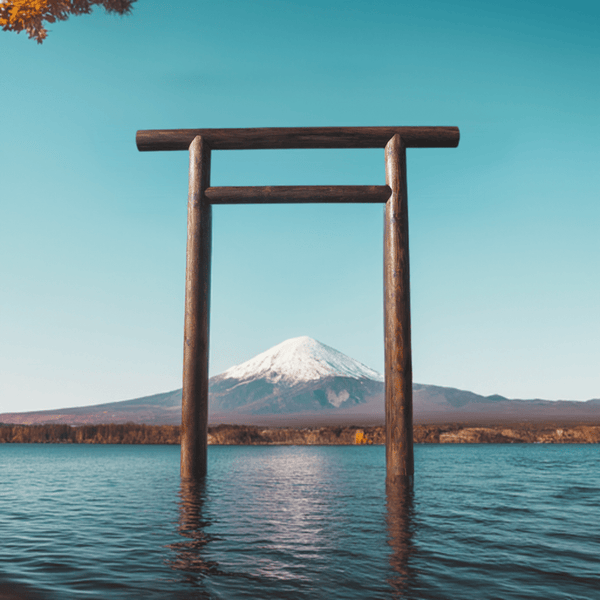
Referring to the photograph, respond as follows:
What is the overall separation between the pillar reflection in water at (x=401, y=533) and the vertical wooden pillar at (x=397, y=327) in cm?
33

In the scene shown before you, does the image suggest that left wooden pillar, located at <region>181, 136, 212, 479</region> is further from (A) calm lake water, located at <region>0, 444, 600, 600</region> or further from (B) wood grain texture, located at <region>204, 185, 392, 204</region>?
(A) calm lake water, located at <region>0, 444, 600, 600</region>

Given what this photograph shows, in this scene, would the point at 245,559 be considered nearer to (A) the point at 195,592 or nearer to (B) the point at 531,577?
(A) the point at 195,592

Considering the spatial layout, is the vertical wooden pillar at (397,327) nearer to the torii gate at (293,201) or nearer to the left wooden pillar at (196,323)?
the torii gate at (293,201)

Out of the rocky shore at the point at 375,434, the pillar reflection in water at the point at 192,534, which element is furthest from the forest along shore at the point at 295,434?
the pillar reflection in water at the point at 192,534

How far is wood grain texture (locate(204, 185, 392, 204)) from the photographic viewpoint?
10867 mm

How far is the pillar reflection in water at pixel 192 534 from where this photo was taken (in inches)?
217

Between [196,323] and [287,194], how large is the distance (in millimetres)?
3258

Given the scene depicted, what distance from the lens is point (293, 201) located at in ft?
35.8

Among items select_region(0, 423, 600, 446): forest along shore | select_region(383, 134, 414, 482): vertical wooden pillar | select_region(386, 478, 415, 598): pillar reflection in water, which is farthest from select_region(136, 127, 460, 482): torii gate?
select_region(0, 423, 600, 446): forest along shore

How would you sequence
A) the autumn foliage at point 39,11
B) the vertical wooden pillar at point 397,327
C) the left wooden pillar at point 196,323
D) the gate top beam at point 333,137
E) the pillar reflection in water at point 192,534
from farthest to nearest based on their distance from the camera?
the gate top beam at point 333,137 < the left wooden pillar at point 196,323 < the vertical wooden pillar at point 397,327 < the autumn foliage at point 39,11 < the pillar reflection in water at point 192,534

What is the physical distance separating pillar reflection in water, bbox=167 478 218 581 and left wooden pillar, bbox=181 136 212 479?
0.50 m

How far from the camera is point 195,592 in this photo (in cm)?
454

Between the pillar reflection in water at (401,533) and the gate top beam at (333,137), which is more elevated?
the gate top beam at (333,137)

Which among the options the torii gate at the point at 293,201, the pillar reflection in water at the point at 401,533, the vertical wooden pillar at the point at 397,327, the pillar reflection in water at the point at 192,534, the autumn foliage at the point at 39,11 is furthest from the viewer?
the torii gate at the point at 293,201
